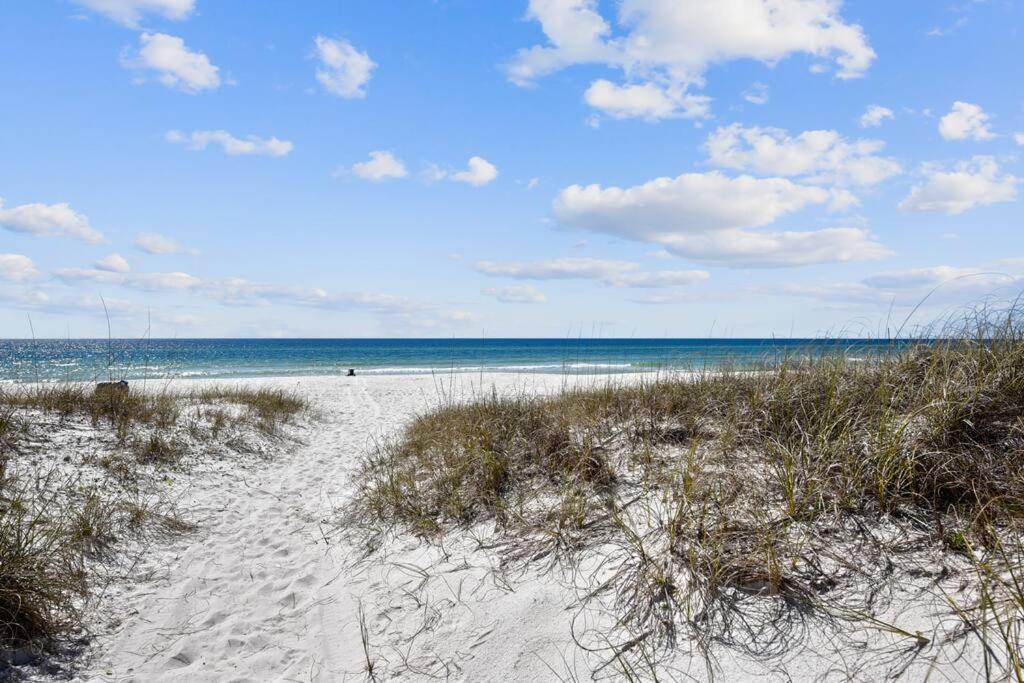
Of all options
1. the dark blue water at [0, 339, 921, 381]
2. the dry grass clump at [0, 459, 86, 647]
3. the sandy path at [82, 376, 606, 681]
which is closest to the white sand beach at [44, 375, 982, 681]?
the sandy path at [82, 376, 606, 681]

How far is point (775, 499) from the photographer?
421 centimetres

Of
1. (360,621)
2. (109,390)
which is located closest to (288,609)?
(360,621)

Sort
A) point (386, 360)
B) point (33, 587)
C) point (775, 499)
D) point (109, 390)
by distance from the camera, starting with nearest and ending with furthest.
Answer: point (33, 587)
point (775, 499)
point (109, 390)
point (386, 360)

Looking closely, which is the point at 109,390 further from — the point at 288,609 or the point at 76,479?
the point at 288,609

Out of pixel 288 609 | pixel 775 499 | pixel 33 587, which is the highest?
pixel 775 499

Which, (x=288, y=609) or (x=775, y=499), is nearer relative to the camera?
(x=775, y=499)

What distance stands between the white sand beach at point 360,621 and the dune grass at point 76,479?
43 cm

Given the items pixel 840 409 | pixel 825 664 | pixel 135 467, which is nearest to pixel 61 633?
pixel 135 467

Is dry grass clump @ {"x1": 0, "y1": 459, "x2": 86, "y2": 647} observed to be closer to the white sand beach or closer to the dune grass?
the dune grass

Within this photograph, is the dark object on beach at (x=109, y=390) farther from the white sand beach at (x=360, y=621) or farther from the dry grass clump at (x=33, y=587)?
the dry grass clump at (x=33, y=587)

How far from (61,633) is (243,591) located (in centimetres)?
135

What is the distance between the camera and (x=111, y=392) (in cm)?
980

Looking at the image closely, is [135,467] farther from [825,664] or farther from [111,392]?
[825,664]

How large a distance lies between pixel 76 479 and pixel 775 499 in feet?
26.0
